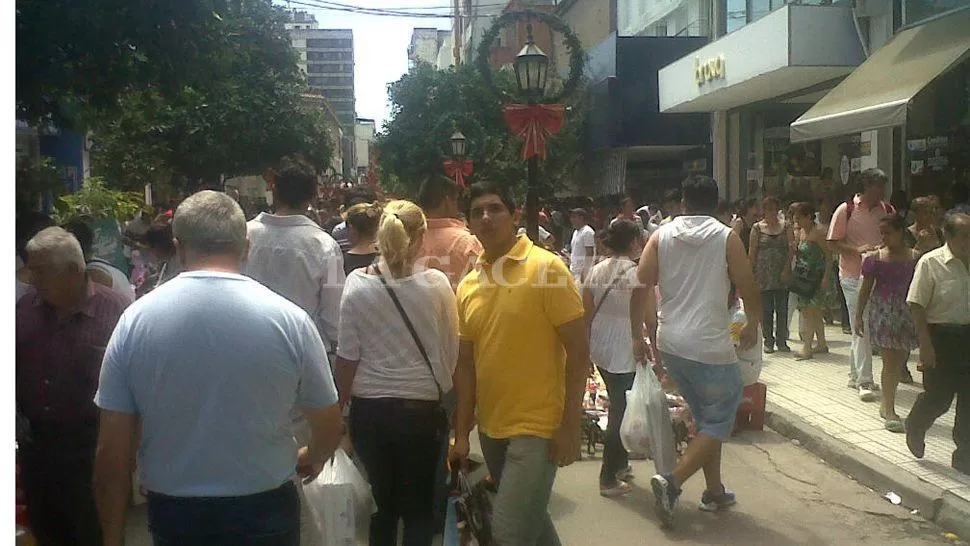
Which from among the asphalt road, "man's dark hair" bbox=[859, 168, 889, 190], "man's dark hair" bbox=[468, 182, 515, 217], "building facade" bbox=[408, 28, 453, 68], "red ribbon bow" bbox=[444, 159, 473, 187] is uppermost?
"building facade" bbox=[408, 28, 453, 68]

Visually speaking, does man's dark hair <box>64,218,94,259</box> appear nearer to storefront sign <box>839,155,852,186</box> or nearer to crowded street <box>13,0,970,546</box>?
crowded street <box>13,0,970,546</box>

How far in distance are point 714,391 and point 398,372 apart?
1969mm

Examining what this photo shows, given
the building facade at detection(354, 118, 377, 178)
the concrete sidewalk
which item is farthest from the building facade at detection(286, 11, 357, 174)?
the concrete sidewalk

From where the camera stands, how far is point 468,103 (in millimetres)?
27672

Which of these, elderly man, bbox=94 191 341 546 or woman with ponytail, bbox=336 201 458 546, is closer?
elderly man, bbox=94 191 341 546

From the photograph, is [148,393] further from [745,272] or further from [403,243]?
[745,272]

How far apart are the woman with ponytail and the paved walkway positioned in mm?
3367

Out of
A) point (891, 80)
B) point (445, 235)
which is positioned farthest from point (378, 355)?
point (891, 80)

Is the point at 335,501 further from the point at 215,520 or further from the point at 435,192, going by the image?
the point at 435,192

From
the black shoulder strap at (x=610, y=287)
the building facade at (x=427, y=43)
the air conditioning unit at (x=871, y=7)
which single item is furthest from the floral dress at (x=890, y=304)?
the building facade at (x=427, y=43)

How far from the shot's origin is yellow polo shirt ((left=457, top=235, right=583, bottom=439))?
3.43m

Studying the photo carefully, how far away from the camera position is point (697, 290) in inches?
187

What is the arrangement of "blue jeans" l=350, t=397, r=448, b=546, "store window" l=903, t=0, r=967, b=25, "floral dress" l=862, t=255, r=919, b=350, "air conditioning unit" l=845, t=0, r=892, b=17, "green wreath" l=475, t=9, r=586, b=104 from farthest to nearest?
"air conditioning unit" l=845, t=0, r=892, b=17 → "store window" l=903, t=0, r=967, b=25 → "green wreath" l=475, t=9, r=586, b=104 → "floral dress" l=862, t=255, r=919, b=350 → "blue jeans" l=350, t=397, r=448, b=546

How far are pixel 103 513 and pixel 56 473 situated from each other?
1176mm
